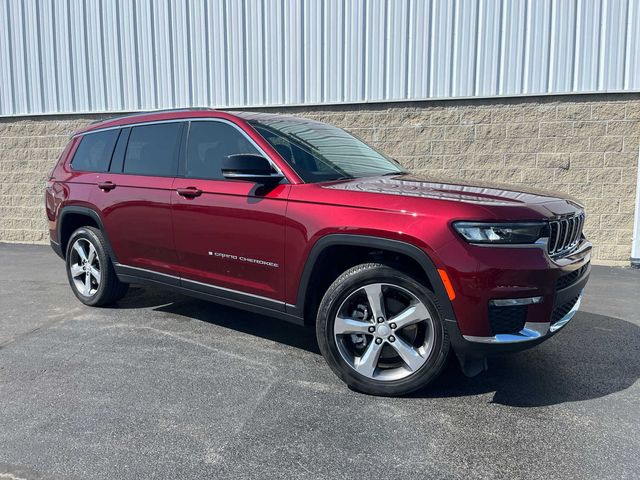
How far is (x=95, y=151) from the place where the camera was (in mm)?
5242

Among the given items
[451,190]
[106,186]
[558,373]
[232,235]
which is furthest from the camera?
[106,186]

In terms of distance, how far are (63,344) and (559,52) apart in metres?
7.33

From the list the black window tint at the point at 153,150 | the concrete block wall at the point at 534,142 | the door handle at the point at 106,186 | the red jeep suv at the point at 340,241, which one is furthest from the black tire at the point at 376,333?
the concrete block wall at the point at 534,142

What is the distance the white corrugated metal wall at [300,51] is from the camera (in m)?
7.38

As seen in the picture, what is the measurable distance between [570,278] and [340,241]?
57.1 inches

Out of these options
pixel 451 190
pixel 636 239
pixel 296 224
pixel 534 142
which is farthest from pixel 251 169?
pixel 636 239

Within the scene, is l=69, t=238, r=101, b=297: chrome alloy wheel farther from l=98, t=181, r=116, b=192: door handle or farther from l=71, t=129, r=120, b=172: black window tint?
l=71, t=129, r=120, b=172: black window tint

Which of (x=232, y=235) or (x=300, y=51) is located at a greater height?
(x=300, y=51)

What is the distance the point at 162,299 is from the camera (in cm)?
573

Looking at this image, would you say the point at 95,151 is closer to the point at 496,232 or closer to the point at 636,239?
the point at 496,232

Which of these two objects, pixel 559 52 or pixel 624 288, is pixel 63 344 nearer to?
pixel 624 288

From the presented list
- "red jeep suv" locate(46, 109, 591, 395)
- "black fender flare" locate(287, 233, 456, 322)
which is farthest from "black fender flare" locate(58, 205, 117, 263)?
"black fender flare" locate(287, 233, 456, 322)

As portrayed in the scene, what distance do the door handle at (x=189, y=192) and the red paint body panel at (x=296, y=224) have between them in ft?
0.13

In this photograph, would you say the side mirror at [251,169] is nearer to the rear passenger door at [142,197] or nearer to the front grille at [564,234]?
the rear passenger door at [142,197]
